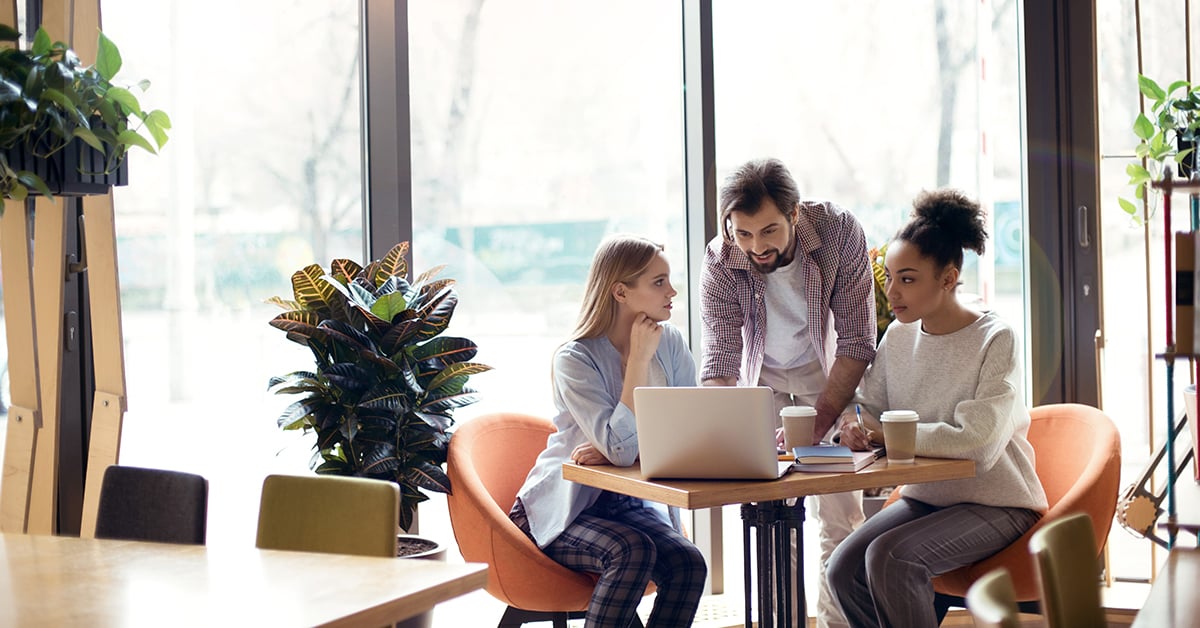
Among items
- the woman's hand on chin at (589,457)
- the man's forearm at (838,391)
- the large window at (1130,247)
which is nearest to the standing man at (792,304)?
the man's forearm at (838,391)

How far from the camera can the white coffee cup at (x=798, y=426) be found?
268 centimetres

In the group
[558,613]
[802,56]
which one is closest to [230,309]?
[558,613]

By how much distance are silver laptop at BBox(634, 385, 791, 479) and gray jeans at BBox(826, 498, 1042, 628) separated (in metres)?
0.45

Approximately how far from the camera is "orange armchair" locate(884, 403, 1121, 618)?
2.80 meters

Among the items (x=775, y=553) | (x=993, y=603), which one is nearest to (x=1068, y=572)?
(x=993, y=603)

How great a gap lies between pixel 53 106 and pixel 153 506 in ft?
2.96

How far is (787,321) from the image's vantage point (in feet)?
10.3

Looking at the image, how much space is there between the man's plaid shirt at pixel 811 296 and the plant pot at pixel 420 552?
821 millimetres

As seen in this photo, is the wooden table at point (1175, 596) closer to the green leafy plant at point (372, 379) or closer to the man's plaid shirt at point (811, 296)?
the man's plaid shirt at point (811, 296)

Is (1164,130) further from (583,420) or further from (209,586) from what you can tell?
(209,586)

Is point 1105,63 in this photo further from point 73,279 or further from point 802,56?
point 73,279

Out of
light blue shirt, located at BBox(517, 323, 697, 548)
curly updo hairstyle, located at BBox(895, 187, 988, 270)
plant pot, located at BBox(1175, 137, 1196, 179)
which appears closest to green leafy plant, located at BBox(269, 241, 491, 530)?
light blue shirt, located at BBox(517, 323, 697, 548)

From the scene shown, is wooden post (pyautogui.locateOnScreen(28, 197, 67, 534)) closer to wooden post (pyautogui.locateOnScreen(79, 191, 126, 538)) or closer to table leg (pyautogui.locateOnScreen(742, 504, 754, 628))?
wooden post (pyautogui.locateOnScreen(79, 191, 126, 538))

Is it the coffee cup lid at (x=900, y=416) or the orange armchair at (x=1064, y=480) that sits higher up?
→ the coffee cup lid at (x=900, y=416)
